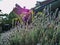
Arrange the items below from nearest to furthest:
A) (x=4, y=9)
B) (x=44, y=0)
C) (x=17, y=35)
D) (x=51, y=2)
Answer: (x=17, y=35) < (x=51, y=2) < (x=44, y=0) < (x=4, y=9)

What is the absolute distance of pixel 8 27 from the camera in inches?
229

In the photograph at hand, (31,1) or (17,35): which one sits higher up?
(31,1)

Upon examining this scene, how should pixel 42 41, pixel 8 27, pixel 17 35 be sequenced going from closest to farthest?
pixel 42 41 → pixel 17 35 → pixel 8 27

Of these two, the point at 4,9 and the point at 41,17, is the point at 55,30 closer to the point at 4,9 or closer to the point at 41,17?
the point at 41,17

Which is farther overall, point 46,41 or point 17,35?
point 17,35

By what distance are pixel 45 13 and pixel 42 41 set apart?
74cm

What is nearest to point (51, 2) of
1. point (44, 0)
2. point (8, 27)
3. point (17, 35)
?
point (44, 0)

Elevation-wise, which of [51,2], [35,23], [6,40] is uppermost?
[51,2]

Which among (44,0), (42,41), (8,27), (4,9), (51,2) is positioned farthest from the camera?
(4,9)

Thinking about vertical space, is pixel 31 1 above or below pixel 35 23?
above

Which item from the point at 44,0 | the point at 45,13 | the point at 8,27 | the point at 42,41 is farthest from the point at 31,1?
the point at 42,41

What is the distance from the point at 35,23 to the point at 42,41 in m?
0.46

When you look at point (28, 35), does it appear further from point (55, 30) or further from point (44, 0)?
point (44, 0)

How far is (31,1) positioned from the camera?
28.1 ft
